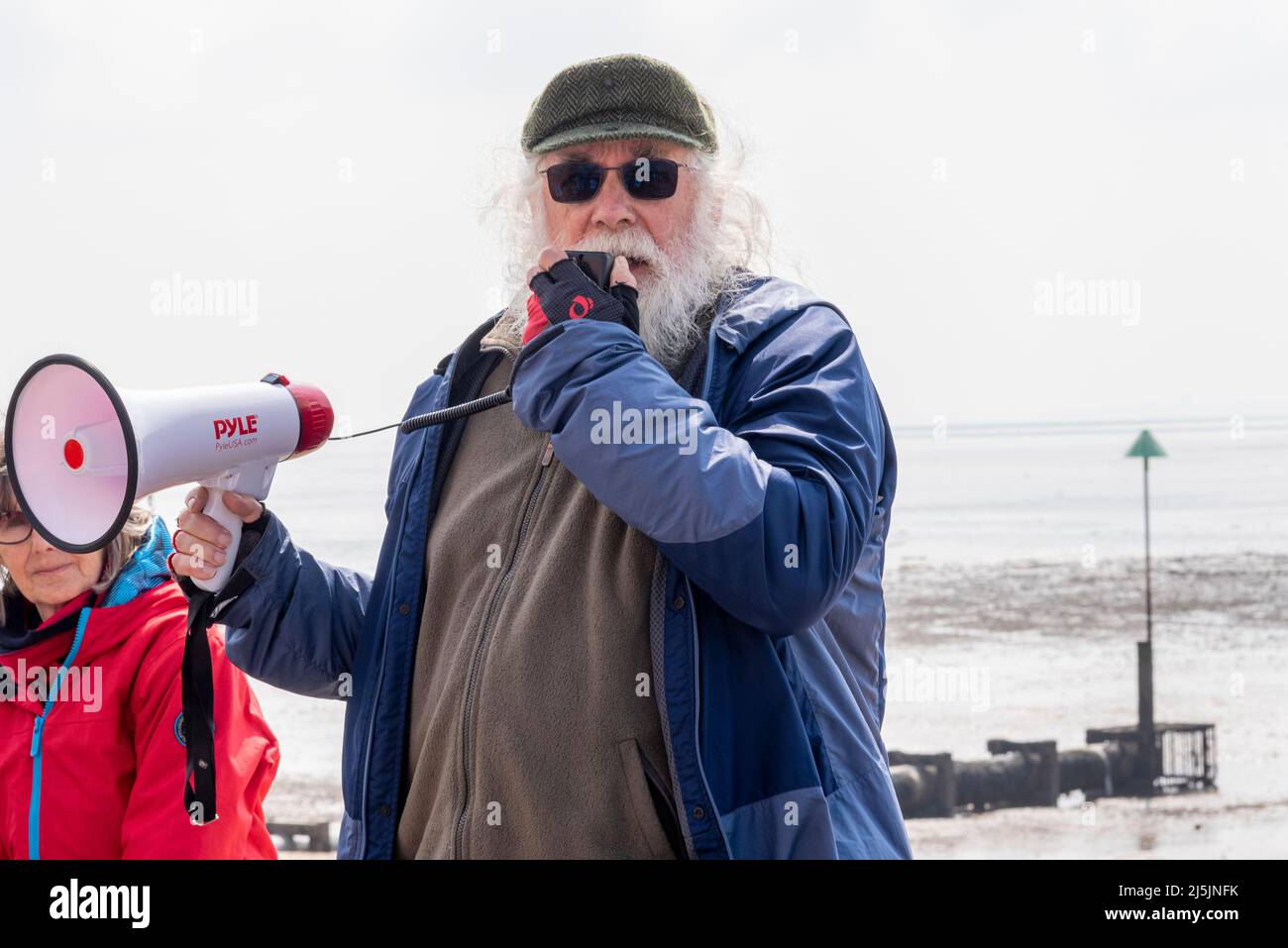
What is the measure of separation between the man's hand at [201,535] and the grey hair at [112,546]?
22.4 inches

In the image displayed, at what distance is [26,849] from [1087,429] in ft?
168

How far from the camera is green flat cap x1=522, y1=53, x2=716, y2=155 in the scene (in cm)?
225

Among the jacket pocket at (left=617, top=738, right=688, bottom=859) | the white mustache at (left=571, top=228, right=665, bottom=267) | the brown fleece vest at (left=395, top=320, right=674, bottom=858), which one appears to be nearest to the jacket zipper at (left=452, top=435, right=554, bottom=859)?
the brown fleece vest at (left=395, top=320, right=674, bottom=858)

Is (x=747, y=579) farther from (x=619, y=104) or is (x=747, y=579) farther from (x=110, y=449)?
(x=110, y=449)

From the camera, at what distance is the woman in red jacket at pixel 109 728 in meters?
2.49

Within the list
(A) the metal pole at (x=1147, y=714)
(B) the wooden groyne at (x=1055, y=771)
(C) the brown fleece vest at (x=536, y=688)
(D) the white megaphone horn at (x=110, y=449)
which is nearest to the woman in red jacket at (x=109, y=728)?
(D) the white megaphone horn at (x=110, y=449)

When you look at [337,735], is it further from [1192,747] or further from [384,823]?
[384,823]

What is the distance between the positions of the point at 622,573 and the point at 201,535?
0.77 metres

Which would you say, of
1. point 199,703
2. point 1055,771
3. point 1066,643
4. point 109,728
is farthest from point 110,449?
point 1066,643

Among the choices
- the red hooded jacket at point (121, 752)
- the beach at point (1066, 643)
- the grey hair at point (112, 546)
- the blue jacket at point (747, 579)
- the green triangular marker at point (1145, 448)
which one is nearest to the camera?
the blue jacket at point (747, 579)

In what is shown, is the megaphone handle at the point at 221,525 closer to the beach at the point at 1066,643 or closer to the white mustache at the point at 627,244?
the white mustache at the point at 627,244

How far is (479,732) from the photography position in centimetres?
196

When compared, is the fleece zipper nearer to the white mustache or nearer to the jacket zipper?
the jacket zipper
